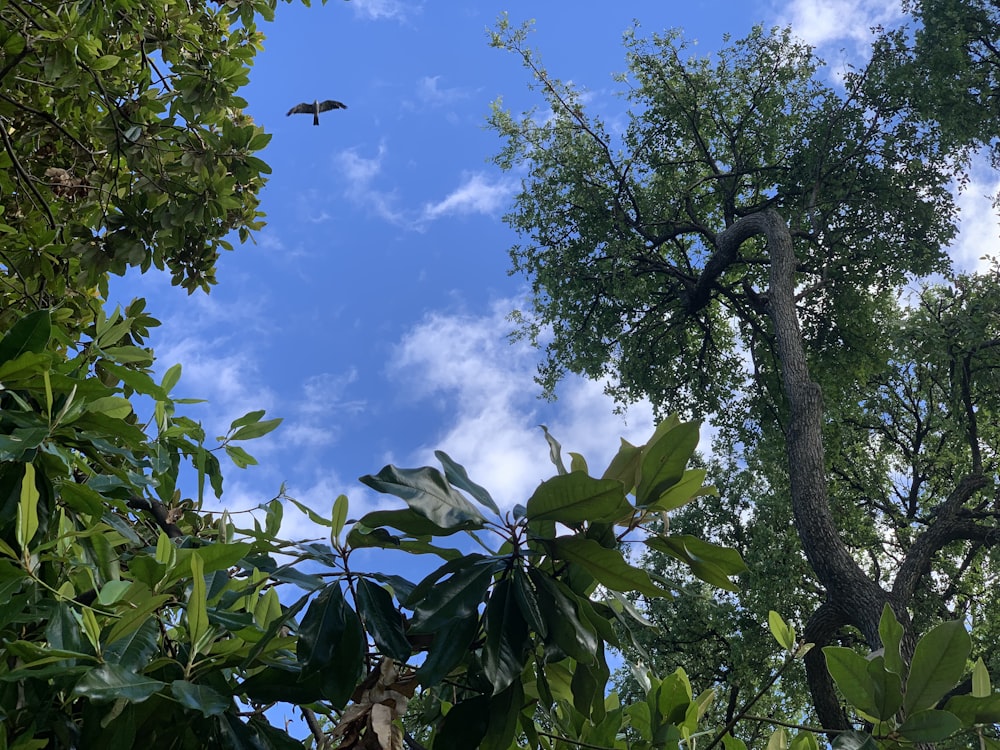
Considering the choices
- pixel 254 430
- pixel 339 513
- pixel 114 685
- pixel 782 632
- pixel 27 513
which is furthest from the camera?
pixel 254 430

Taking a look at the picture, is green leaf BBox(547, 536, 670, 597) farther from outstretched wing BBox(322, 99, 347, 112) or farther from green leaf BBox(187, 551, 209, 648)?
outstretched wing BBox(322, 99, 347, 112)

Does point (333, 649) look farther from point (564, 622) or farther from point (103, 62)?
point (103, 62)

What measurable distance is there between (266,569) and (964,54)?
38.4 feet

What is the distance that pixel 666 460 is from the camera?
3.44 feet

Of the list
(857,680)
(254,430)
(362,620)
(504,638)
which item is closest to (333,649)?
(362,620)

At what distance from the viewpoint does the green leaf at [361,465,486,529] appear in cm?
97

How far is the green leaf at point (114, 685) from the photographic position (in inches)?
35.9

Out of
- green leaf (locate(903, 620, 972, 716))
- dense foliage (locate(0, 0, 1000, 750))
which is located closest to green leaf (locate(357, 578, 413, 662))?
dense foliage (locate(0, 0, 1000, 750))

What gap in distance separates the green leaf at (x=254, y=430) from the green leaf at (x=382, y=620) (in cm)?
95

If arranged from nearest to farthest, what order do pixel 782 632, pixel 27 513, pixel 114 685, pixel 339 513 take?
pixel 114 685 < pixel 27 513 < pixel 339 513 < pixel 782 632

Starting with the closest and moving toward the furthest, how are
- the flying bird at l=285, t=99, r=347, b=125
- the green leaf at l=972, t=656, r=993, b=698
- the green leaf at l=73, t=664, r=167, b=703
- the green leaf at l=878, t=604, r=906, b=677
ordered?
Result: the green leaf at l=73, t=664, r=167, b=703 → the green leaf at l=878, t=604, r=906, b=677 → the green leaf at l=972, t=656, r=993, b=698 → the flying bird at l=285, t=99, r=347, b=125

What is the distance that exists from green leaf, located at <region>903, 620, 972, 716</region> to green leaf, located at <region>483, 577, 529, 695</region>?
22.4 inches

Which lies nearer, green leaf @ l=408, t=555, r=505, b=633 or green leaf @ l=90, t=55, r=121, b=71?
green leaf @ l=408, t=555, r=505, b=633

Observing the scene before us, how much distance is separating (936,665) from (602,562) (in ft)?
1.72
